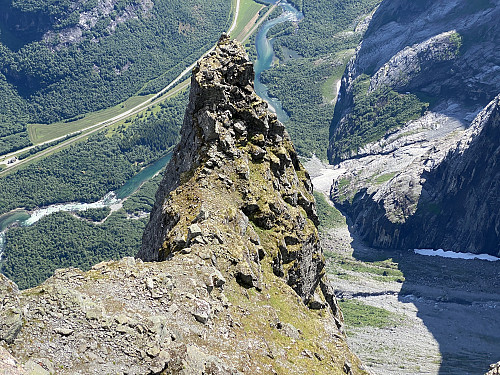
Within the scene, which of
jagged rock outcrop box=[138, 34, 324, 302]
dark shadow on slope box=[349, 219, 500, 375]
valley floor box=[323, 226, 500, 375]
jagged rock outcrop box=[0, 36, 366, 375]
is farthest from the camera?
dark shadow on slope box=[349, 219, 500, 375]

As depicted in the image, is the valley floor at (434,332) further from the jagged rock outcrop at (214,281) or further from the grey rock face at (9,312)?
the grey rock face at (9,312)

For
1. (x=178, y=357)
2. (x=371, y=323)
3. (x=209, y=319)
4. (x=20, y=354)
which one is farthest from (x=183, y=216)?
(x=371, y=323)

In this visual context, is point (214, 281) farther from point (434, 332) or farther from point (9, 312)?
point (434, 332)

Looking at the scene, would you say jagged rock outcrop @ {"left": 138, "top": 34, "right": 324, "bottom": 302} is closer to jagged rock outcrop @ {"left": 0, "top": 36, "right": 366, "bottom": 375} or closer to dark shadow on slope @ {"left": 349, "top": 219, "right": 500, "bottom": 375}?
jagged rock outcrop @ {"left": 0, "top": 36, "right": 366, "bottom": 375}

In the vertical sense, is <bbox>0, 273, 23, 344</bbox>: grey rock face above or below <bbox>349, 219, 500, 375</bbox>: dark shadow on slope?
above

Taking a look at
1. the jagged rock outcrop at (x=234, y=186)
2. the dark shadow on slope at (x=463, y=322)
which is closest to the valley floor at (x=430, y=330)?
the dark shadow on slope at (x=463, y=322)

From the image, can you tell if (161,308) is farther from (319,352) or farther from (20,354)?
(319,352)

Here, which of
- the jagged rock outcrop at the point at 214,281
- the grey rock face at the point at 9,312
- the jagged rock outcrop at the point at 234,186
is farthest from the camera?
the jagged rock outcrop at the point at 234,186

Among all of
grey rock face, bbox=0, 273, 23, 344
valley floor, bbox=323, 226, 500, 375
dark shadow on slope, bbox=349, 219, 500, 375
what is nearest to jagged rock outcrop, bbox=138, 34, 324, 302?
grey rock face, bbox=0, 273, 23, 344
